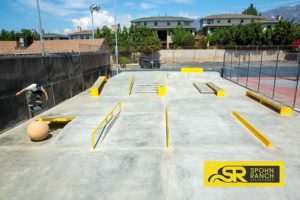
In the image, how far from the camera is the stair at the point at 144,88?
19.0m

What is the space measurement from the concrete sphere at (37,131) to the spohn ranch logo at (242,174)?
652 cm

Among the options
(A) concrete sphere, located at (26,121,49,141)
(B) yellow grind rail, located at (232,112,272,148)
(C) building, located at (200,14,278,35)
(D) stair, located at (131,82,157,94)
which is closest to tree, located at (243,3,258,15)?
(C) building, located at (200,14,278,35)

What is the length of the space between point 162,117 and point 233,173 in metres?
6.41

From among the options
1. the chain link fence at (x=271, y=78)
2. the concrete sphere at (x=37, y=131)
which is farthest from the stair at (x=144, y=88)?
the concrete sphere at (x=37, y=131)

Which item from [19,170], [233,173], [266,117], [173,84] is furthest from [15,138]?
[173,84]

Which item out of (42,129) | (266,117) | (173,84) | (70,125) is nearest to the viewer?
(42,129)

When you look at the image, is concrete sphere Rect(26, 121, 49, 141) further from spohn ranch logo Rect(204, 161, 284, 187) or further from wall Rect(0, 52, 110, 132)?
spohn ranch logo Rect(204, 161, 284, 187)

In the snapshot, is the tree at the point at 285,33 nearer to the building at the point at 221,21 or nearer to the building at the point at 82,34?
the building at the point at 221,21

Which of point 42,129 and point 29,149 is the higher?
point 42,129

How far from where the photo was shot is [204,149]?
8.09 m

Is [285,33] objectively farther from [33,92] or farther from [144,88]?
[33,92]

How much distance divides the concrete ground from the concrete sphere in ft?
1.09

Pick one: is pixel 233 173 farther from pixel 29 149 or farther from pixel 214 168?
pixel 29 149

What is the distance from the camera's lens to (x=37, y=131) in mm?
8711
